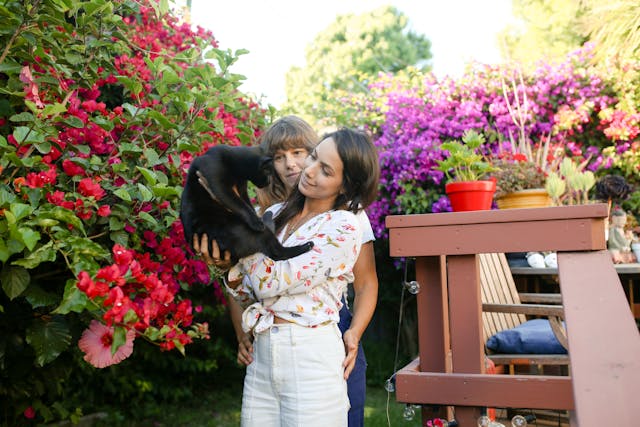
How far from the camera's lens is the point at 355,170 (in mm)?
1886

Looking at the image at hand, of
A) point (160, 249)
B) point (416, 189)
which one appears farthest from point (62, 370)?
point (416, 189)

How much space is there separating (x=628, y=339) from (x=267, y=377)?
0.95 m

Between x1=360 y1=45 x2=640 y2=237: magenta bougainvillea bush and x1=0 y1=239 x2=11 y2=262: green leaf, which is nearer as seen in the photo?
x1=0 y1=239 x2=11 y2=262: green leaf

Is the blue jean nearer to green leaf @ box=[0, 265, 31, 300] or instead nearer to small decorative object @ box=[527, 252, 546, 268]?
green leaf @ box=[0, 265, 31, 300]

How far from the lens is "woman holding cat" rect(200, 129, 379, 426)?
162 centimetres

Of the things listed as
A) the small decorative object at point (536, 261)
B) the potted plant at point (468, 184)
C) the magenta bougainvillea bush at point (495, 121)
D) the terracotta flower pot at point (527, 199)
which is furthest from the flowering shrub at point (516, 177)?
the potted plant at point (468, 184)

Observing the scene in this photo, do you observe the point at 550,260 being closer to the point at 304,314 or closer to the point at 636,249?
the point at 636,249

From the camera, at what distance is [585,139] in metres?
5.68

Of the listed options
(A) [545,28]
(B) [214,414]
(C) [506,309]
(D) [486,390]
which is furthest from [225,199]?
(A) [545,28]

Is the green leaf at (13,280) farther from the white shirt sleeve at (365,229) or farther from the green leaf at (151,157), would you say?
the white shirt sleeve at (365,229)

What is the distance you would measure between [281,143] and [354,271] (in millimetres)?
616

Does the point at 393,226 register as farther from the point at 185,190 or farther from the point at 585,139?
the point at 585,139

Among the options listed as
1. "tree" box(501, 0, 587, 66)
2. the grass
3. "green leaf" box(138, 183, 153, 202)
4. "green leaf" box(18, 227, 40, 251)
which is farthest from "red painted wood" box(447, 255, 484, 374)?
"tree" box(501, 0, 587, 66)

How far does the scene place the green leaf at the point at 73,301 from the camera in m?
1.14
